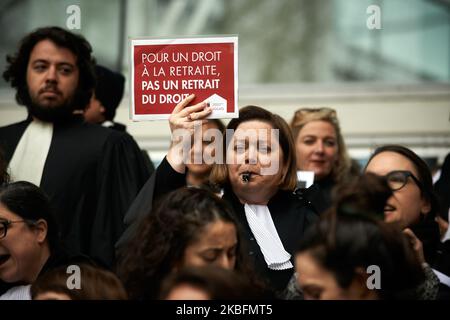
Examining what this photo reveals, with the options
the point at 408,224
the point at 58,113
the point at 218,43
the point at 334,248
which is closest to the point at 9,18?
the point at 58,113

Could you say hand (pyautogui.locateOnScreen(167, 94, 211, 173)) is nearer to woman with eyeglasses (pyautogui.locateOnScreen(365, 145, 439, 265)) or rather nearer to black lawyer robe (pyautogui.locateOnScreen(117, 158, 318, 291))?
black lawyer robe (pyautogui.locateOnScreen(117, 158, 318, 291))

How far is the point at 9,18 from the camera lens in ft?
29.3

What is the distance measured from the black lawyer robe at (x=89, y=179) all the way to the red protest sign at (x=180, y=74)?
71 centimetres

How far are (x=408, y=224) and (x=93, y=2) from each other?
4.99 m

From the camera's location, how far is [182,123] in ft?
15.2

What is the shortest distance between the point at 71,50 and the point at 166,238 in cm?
187

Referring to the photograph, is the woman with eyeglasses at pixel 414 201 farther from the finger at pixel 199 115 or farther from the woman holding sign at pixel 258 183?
the finger at pixel 199 115

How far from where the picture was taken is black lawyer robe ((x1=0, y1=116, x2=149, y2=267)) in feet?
17.2

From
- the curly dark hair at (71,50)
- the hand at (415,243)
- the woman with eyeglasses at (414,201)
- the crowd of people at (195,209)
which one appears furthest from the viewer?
the curly dark hair at (71,50)

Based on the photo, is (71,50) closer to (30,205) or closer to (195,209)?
(30,205)

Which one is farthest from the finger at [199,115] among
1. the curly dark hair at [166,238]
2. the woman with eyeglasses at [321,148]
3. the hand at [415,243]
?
the woman with eyeglasses at [321,148]

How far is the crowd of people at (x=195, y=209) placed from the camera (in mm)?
3697

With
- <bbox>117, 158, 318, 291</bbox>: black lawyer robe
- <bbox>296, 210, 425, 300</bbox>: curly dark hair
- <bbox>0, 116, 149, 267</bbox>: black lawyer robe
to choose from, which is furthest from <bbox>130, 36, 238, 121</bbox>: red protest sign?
<bbox>296, 210, 425, 300</bbox>: curly dark hair
